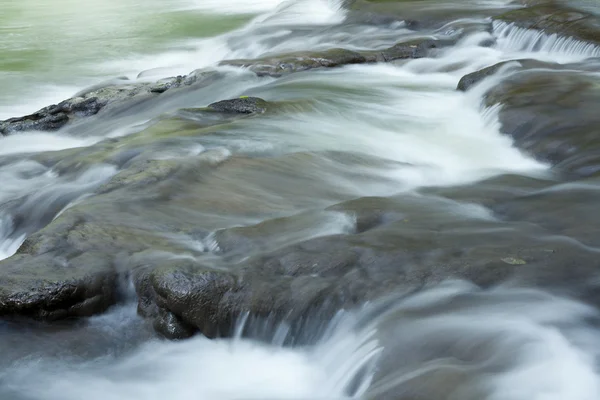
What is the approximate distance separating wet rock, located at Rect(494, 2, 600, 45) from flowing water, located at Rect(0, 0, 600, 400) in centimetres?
20

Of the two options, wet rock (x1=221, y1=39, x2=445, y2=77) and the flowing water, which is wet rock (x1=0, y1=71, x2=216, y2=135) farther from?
wet rock (x1=221, y1=39, x2=445, y2=77)

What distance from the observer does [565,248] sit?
411cm

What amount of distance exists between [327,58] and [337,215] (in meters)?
5.99

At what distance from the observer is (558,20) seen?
35.0ft

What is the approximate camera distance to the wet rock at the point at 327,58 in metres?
10.2

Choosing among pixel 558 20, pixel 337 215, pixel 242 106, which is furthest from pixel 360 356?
pixel 558 20

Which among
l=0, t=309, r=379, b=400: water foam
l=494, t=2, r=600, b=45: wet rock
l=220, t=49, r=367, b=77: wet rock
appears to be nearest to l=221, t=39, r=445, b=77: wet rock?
l=220, t=49, r=367, b=77: wet rock

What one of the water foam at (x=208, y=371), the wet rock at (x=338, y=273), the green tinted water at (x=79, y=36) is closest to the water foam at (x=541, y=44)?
the wet rock at (x=338, y=273)

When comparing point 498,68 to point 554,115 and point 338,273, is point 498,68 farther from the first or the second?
point 338,273

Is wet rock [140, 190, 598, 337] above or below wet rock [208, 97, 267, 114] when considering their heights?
above

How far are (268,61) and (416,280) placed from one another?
704 cm

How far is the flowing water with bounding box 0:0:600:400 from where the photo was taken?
11.0 ft

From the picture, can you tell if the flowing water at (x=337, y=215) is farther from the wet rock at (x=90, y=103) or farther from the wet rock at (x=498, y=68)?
the wet rock at (x=90, y=103)

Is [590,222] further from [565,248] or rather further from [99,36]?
[99,36]
